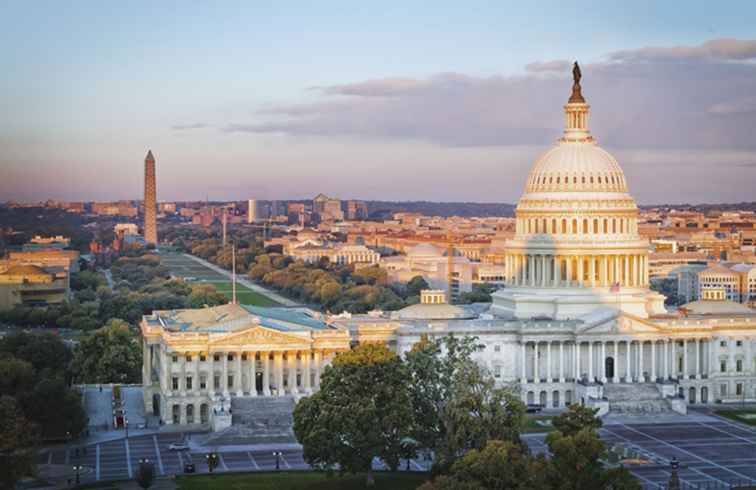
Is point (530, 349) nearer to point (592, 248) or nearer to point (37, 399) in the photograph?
point (592, 248)

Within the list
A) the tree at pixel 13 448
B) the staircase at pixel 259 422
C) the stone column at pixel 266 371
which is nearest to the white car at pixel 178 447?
the staircase at pixel 259 422

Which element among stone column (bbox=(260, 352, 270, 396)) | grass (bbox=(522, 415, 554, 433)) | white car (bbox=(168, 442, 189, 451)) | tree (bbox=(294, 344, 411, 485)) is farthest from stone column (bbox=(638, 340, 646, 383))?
white car (bbox=(168, 442, 189, 451))

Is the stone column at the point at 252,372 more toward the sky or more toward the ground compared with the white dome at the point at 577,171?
more toward the ground

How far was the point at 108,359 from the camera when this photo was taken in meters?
133

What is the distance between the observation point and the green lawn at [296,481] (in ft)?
290

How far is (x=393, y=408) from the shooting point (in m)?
90.4

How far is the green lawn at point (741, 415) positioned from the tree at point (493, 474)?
44.6 metres

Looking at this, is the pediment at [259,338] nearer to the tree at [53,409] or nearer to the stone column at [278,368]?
the stone column at [278,368]

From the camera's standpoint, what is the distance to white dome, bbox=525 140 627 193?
13650cm

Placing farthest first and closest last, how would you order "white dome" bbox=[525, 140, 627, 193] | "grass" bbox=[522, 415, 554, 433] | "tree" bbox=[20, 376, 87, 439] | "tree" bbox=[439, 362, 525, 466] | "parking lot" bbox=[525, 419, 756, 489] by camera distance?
"white dome" bbox=[525, 140, 627, 193], "grass" bbox=[522, 415, 554, 433], "tree" bbox=[20, 376, 87, 439], "parking lot" bbox=[525, 419, 756, 489], "tree" bbox=[439, 362, 525, 466]

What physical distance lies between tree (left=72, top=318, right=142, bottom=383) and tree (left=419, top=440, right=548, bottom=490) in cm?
6463

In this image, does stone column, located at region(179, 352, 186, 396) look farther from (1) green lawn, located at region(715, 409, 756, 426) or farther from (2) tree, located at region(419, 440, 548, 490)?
(2) tree, located at region(419, 440, 548, 490)

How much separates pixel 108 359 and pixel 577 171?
145ft

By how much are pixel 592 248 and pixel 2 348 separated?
2013 inches
